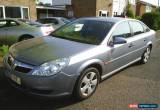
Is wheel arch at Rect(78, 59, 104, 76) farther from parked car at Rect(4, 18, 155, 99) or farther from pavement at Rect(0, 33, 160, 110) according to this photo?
pavement at Rect(0, 33, 160, 110)

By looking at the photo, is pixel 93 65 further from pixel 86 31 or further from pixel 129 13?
pixel 129 13

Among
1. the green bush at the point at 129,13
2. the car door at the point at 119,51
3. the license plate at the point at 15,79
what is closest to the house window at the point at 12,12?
the car door at the point at 119,51

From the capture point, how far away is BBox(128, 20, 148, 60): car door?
566 centimetres

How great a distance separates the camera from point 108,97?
4371 millimetres

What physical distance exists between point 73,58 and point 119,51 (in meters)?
1.56

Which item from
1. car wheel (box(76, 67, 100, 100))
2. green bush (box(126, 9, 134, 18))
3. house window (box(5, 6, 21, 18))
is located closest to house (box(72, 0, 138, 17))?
green bush (box(126, 9, 134, 18))

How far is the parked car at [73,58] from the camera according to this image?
3545mm

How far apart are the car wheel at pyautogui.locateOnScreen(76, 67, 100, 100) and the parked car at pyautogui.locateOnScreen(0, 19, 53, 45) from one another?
14.8 feet

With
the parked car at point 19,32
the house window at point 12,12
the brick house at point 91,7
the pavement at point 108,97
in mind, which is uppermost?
the brick house at point 91,7

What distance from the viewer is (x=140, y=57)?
6555 mm

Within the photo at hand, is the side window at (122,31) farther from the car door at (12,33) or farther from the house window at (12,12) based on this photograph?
the house window at (12,12)

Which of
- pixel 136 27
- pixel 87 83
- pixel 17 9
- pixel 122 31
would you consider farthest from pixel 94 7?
pixel 87 83

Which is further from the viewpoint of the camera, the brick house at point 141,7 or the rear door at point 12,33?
the brick house at point 141,7

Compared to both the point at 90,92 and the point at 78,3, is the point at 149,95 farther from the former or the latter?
the point at 78,3
